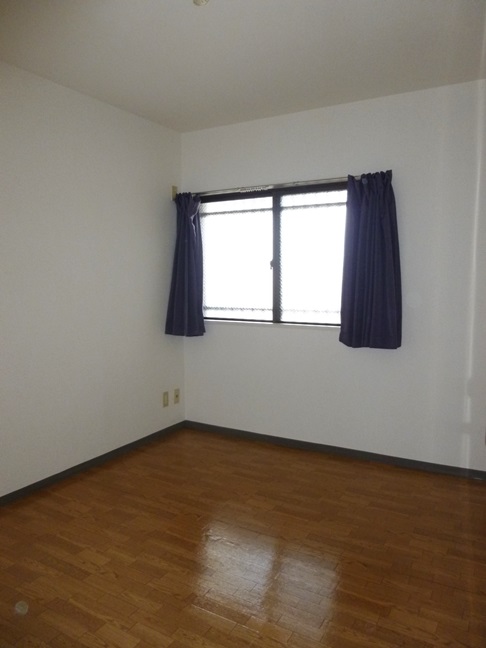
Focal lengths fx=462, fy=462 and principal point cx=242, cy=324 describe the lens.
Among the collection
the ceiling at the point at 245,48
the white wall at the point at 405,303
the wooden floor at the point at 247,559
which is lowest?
the wooden floor at the point at 247,559

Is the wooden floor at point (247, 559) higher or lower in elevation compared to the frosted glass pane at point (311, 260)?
lower

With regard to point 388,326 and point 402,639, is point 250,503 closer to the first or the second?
point 402,639

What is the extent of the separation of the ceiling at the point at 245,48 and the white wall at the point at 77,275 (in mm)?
294

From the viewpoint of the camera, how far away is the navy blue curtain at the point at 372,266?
3.30 meters

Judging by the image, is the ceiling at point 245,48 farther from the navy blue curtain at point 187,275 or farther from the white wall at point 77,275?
the navy blue curtain at point 187,275

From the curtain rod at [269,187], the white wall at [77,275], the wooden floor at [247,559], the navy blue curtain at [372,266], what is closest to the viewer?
the wooden floor at [247,559]

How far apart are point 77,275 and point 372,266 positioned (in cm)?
213

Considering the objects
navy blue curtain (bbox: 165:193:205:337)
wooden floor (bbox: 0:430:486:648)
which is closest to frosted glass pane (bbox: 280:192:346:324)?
navy blue curtain (bbox: 165:193:205:337)

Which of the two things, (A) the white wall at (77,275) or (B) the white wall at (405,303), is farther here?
(B) the white wall at (405,303)

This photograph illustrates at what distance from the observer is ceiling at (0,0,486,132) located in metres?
2.23

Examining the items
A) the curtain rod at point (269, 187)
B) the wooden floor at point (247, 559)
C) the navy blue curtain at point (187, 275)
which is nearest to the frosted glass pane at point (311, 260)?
the curtain rod at point (269, 187)

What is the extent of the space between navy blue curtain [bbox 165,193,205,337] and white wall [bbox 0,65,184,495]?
0.13m

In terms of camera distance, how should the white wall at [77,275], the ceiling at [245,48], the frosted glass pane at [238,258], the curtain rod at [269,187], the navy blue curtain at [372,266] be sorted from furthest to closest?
the frosted glass pane at [238,258], the curtain rod at [269,187], the navy blue curtain at [372,266], the white wall at [77,275], the ceiling at [245,48]

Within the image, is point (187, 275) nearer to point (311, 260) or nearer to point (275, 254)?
point (275, 254)
